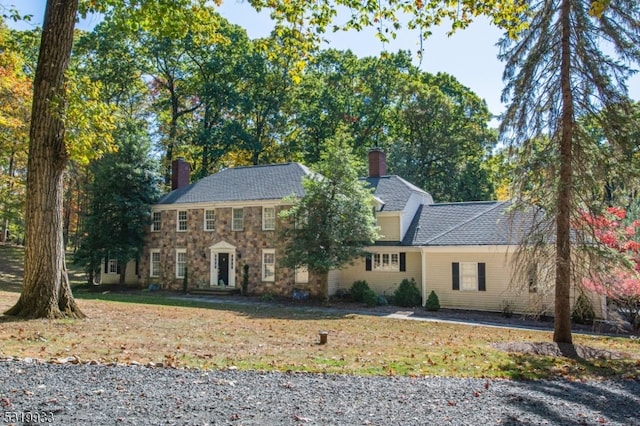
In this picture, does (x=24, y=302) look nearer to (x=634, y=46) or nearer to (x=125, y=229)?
(x=634, y=46)

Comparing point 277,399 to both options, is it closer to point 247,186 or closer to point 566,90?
point 566,90

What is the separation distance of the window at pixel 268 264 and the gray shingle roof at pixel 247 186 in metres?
2.64

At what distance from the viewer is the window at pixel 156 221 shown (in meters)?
25.8

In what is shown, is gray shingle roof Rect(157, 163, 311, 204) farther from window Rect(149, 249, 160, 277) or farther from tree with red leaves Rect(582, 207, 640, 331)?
tree with red leaves Rect(582, 207, 640, 331)

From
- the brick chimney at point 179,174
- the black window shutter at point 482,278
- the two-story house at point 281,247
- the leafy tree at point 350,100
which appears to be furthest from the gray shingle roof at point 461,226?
the leafy tree at point 350,100

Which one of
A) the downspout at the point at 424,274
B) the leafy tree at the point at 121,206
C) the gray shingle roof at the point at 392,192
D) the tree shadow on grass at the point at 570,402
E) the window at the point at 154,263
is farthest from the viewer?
the window at the point at 154,263

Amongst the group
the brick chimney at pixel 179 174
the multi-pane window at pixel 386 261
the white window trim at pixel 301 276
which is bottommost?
the white window trim at pixel 301 276

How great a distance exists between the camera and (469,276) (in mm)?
18500

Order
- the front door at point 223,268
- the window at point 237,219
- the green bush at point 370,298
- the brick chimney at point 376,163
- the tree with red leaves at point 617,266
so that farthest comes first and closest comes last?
the brick chimney at point 376,163, the front door at point 223,268, the window at point 237,219, the green bush at point 370,298, the tree with red leaves at point 617,266

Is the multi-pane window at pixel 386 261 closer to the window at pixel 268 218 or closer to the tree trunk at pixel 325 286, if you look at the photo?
the tree trunk at pixel 325 286

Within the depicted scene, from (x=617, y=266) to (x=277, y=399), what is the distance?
976cm

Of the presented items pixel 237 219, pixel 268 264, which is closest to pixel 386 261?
pixel 268 264

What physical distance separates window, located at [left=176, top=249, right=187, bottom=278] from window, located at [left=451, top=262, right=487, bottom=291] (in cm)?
1383

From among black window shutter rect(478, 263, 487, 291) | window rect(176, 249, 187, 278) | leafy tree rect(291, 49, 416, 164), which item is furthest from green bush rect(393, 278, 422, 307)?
leafy tree rect(291, 49, 416, 164)
